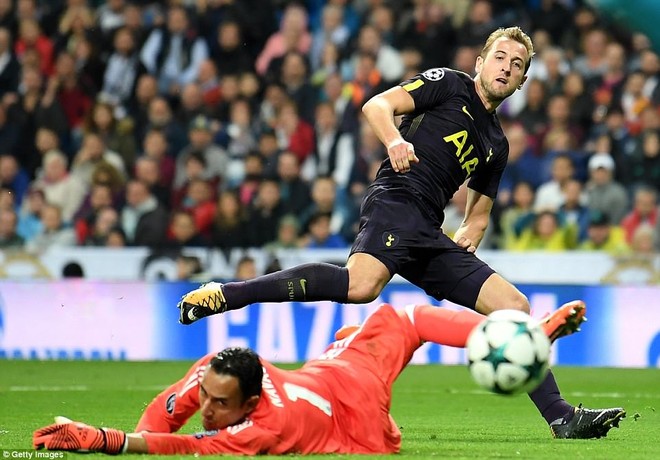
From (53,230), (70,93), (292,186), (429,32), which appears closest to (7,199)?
(53,230)

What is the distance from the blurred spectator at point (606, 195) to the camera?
13.2 meters

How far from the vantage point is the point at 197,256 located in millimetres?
12945

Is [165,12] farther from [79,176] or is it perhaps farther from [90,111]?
[79,176]

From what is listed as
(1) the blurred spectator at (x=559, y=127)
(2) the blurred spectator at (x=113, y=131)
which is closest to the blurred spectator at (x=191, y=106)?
(2) the blurred spectator at (x=113, y=131)

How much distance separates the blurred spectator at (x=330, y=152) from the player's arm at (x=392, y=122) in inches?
284

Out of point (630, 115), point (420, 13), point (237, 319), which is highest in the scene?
point (420, 13)

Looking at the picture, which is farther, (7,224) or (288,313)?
(7,224)

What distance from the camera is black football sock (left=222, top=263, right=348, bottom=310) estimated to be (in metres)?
6.66

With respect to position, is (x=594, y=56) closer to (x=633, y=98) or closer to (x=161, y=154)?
(x=633, y=98)

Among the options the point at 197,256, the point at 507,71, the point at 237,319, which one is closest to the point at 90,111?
the point at 197,256

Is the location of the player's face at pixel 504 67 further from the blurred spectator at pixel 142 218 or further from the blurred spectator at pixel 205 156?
the blurred spectator at pixel 205 156

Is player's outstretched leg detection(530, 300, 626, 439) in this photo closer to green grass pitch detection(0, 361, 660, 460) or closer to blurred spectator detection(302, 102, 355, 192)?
green grass pitch detection(0, 361, 660, 460)

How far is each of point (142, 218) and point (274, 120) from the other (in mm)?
2153

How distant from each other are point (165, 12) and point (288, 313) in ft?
19.4
